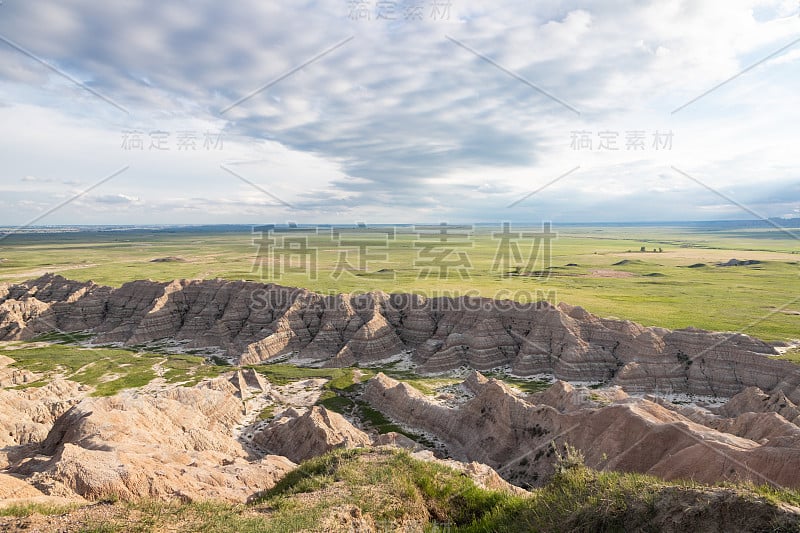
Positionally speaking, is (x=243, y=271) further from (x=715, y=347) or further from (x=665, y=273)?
(x=665, y=273)

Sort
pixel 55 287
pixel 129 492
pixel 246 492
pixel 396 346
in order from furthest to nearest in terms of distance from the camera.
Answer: pixel 55 287 → pixel 396 346 → pixel 246 492 → pixel 129 492

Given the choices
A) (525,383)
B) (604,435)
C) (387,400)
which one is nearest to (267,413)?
(387,400)

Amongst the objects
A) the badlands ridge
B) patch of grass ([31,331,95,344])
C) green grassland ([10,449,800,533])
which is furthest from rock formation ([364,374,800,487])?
patch of grass ([31,331,95,344])

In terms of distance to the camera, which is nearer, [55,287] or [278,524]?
[278,524]

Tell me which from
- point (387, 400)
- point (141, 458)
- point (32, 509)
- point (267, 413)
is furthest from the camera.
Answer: point (387, 400)

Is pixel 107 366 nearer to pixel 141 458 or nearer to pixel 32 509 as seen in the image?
pixel 141 458

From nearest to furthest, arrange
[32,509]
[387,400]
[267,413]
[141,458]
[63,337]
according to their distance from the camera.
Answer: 1. [32,509]
2. [141,458]
3. [267,413]
4. [387,400]
5. [63,337]

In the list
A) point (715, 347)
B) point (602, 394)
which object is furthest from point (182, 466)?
point (715, 347)
